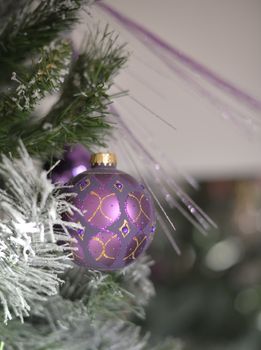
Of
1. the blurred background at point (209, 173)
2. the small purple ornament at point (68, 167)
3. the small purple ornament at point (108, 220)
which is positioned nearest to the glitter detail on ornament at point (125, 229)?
the small purple ornament at point (108, 220)

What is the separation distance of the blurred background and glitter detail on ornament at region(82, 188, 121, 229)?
1.52ft

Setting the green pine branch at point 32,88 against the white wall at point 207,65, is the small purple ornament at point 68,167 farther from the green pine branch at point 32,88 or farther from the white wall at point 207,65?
the white wall at point 207,65

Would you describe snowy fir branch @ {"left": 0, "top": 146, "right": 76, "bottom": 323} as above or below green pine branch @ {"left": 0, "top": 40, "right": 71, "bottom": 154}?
below

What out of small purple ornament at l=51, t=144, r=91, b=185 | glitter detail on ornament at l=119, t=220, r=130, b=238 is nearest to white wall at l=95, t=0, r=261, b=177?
small purple ornament at l=51, t=144, r=91, b=185

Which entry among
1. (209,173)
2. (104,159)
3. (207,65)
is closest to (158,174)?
(104,159)

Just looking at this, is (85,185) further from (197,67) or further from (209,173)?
(209,173)

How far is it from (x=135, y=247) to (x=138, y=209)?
27 millimetres

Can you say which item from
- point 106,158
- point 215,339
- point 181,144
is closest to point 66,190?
point 106,158

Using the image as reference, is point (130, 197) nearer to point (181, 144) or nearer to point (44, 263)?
point (44, 263)

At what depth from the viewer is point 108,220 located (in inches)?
13.9

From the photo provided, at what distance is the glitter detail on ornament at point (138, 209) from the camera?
358 mm

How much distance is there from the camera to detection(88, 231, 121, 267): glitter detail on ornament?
1.15 ft

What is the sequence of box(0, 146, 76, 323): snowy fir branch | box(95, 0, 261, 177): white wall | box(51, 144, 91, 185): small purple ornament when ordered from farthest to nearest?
box(95, 0, 261, 177): white wall, box(51, 144, 91, 185): small purple ornament, box(0, 146, 76, 323): snowy fir branch

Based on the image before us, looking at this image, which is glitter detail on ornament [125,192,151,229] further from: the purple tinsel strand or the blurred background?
the blurred background
